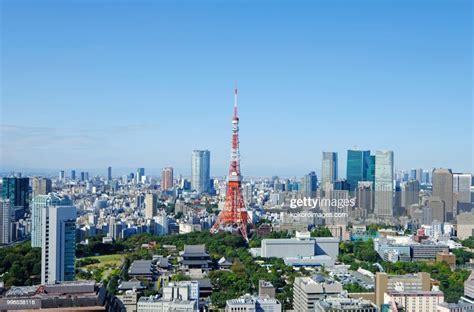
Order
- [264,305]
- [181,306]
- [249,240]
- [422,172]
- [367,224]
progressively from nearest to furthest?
[181,306]
[264,305]
[249,240]
[367,224]
[422,172]

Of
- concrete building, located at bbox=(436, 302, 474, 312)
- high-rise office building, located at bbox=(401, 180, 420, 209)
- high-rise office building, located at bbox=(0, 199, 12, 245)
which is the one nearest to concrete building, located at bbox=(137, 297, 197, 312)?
concrete building, located at bbox=(436, 302, 474, 312)

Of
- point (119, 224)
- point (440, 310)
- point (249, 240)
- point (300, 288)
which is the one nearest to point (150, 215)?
point (119, 224)

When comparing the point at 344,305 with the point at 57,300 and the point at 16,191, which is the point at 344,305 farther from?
the point at 16,191

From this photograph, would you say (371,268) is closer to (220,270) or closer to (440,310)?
(220,270)

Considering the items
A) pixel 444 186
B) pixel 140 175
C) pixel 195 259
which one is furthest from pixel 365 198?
pixel 140 175

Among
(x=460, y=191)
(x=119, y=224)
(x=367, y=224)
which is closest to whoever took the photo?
(x=119, y=224)

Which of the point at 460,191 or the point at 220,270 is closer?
the point at 220,270
